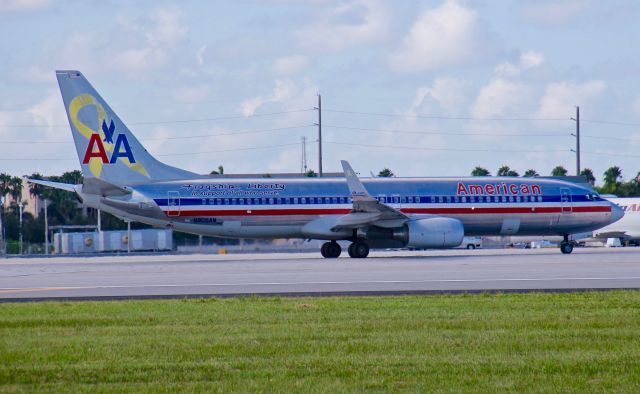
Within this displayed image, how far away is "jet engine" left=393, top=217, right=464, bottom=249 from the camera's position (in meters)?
43.5

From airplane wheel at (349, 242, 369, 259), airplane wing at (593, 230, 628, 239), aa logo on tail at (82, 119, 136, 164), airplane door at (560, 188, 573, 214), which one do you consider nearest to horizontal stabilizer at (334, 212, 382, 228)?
airplane wheel at (349, 242, 369, 259)

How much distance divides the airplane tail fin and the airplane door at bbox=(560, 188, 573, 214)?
727 inches

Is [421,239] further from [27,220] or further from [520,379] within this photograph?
[27,220]

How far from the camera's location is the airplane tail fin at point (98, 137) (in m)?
43.3

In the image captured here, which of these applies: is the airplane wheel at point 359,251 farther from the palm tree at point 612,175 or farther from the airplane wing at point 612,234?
the palm tree at point 612,175

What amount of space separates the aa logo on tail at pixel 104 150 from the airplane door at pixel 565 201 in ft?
62.7

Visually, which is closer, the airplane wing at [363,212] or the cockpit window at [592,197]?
the airplane wing at [363,212]

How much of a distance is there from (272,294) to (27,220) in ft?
277

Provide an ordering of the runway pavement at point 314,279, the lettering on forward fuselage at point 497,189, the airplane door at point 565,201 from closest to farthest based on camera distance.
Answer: the runway pavement at point 314,279
the lettering on forward fuselage at point 497,189
the airplane door at point 565,201

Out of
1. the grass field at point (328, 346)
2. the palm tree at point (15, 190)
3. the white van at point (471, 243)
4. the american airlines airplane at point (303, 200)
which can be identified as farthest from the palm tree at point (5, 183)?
the grass field at point (328, 346)

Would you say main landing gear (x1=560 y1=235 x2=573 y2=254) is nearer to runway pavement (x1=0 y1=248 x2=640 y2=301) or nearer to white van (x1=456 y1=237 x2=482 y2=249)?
runway pavement (x1=0 y1=248 x2=640 y2=301)

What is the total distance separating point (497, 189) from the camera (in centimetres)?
4722

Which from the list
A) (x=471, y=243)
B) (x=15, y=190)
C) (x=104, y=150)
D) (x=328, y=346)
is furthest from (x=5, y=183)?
(x=328, y=346)

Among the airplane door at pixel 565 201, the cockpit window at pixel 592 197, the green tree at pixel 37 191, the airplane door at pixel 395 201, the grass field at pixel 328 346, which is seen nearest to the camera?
the grass field at pixel 328 346
